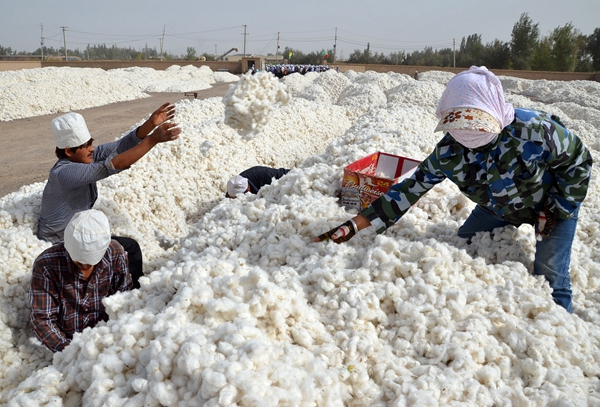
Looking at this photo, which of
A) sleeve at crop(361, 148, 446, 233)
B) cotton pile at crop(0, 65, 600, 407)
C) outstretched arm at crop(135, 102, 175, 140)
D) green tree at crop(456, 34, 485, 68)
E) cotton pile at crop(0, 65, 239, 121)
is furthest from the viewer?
green tree at crop(456, 34, 485, 68)

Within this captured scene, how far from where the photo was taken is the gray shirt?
8.34ft

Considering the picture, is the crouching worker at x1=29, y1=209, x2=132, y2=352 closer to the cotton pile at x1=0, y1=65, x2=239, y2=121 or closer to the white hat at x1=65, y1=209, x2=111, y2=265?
the white hat at x1=65, y1=209, x2=111, y2=265

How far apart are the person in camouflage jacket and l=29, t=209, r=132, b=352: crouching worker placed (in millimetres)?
1164

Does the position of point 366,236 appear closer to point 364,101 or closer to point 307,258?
point 307,258

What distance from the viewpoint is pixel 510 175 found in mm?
2033

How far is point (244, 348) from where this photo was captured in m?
1.47

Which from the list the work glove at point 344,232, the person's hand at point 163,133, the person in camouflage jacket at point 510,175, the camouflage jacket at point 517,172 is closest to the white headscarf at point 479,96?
the person in camouflage jacket at point 510,175

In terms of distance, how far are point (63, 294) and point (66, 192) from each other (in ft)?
2.62

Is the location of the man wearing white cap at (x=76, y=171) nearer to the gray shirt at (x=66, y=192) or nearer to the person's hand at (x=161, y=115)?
the gray shirt at (x=66, y=192)

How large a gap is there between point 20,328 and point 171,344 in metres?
1.33

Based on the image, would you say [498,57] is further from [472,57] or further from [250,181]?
[250,181]

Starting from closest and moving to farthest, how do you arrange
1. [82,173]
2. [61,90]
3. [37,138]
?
1. [82,173]
2. [37,138]
3. [61,90]

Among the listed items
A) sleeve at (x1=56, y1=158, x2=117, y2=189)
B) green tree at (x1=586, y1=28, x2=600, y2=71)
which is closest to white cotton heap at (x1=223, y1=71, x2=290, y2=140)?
sleeve at (x1=56, y1=158, x2=117, y2=189)

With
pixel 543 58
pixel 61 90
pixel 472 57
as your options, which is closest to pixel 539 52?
pixel 543 58
